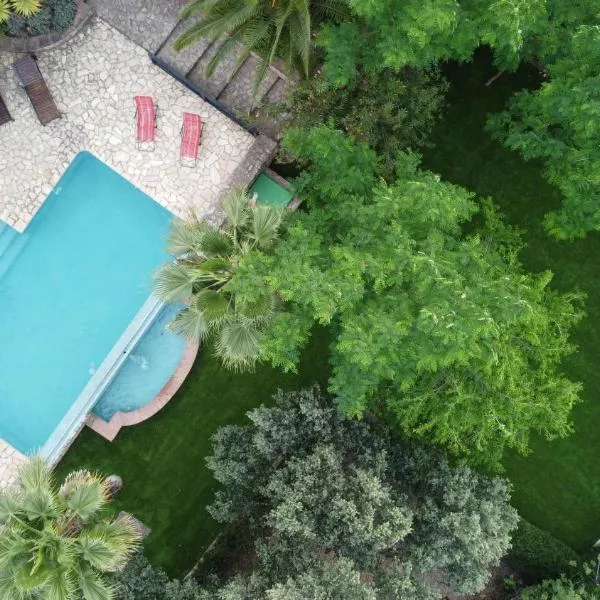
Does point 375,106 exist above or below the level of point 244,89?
above

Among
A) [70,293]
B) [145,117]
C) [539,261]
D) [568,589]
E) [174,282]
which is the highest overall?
[539,261]

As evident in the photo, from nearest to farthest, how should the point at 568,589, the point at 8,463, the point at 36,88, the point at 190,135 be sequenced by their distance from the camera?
the point at 568,589
the point at 36,88
the point at 190,135
the point at 8,463

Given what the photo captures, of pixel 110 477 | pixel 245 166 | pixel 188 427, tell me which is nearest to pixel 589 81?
pixel 245 166

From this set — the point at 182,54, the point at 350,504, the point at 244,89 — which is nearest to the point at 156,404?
the point at 350,504

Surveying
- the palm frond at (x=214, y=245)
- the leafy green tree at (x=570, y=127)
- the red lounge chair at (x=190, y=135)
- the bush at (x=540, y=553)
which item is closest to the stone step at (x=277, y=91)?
the red lounge chair at (x=190, y=135)

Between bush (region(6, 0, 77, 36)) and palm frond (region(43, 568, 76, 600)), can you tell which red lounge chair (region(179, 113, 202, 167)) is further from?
palm frond (region(43, 568, 76, 600))

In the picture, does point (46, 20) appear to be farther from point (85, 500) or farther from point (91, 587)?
point (91, 587)

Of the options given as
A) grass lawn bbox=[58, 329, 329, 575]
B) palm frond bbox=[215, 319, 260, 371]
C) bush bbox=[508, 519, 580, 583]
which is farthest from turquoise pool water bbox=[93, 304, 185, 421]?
bush bbox=[508, 519, 580, 583]
